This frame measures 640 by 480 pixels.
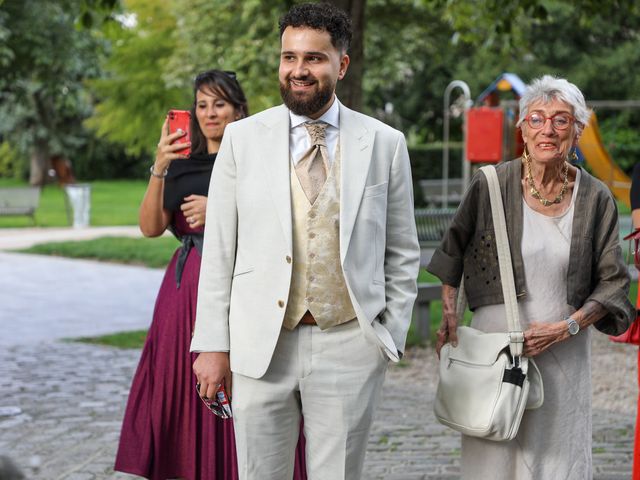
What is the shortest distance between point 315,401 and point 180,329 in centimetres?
159

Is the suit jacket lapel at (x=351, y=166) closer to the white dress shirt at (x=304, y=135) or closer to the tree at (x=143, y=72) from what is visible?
the white dress shirt at (x=304, y=135)

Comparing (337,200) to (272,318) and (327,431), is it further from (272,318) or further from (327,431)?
(327,431)

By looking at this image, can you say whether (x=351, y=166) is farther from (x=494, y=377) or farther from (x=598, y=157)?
(x=598, y=157)

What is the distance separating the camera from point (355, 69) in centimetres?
1059

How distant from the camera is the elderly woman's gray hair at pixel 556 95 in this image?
400 centimetres

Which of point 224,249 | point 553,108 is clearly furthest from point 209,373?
point 553,108

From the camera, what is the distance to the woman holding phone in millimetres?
4816

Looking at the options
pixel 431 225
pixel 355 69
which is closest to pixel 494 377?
pixel 355 69

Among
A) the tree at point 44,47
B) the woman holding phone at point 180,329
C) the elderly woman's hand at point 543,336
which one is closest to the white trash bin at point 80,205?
the tree at point 44,47

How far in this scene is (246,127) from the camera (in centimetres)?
354

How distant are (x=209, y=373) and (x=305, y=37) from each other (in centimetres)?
106

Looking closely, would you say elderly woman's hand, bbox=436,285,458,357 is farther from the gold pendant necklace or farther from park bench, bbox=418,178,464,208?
park bench, bbox=418,178,464,208

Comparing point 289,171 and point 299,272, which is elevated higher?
point 289,171

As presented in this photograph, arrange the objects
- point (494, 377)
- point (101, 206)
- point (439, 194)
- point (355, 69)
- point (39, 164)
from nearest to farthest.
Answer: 1. point (494, 377)
2. point (355, 69)
3. point (439, 194)
4. point (101, 206)
5. point (39, 164)
